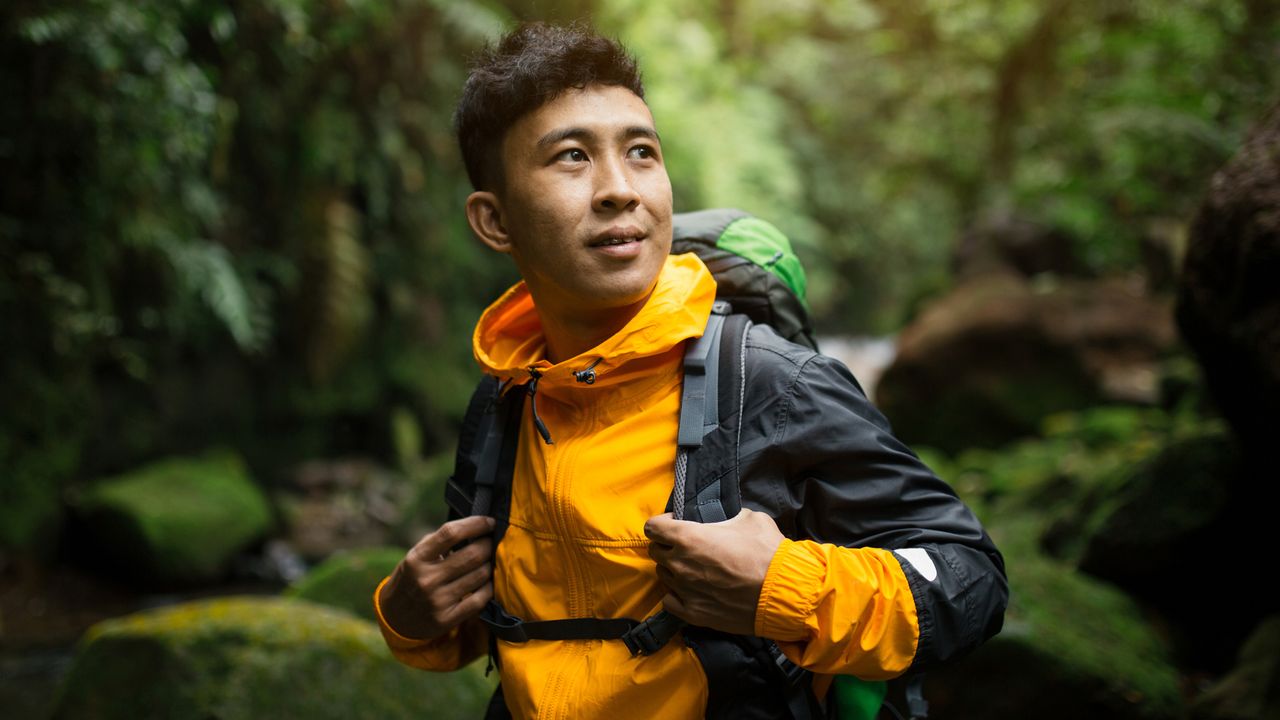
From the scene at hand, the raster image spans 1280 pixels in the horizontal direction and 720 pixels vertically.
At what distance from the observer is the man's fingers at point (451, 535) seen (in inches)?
67.7

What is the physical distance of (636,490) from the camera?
5.19 feet

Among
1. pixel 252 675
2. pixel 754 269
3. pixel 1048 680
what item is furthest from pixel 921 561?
pixel 252 675

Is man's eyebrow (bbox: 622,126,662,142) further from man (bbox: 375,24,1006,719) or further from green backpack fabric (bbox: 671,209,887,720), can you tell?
green backpack fabric (bbox: 671,209,887,720)

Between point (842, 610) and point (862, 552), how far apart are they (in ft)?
0.33

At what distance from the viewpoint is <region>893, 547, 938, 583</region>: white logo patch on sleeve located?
143 centimetres

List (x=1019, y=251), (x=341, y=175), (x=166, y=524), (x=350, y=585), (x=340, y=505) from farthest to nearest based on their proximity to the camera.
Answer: (x=1019, y=251) → (x=340, y=505) → (x=341, y=175) → (x=166, y=524) → (x=350, y=585)

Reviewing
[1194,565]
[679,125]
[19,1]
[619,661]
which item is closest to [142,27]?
[19,1]

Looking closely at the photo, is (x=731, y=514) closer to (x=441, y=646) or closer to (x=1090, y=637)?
(x=441, y=646)

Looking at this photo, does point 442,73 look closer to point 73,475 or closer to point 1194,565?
point 73,475

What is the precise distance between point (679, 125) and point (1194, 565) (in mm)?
7807

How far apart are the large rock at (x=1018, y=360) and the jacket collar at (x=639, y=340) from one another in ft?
21.9

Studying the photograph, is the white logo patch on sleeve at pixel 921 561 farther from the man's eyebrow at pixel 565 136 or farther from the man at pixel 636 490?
the man's eyebrow at pixel 565 136

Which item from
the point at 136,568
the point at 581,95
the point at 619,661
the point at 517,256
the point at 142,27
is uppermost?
the point at 142,27

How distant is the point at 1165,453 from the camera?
3.64 metres
